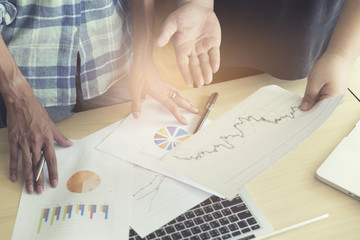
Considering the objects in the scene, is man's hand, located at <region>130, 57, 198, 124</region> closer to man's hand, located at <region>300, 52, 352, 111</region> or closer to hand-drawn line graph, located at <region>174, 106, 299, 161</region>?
hand-drawn line graph, located at <region>174, 106, 299, 161</region>

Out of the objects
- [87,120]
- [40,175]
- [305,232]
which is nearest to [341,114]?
[305,232]

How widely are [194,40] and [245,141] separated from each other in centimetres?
39

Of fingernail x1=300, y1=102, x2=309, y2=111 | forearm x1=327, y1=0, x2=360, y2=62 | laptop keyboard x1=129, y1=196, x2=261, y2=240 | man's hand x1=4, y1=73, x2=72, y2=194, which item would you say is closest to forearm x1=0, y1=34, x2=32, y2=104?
man's hand x1=4, y1=73, x2=72, y2=194

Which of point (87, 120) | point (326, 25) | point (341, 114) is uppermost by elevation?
point (326, 25)

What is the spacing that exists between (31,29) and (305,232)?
0.85 metres

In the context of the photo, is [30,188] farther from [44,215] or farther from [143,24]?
[143,24]

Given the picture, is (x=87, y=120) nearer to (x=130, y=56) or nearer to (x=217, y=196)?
(x=130, y=56)

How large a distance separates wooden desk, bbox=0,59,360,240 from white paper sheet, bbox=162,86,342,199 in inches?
3.2

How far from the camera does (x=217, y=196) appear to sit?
850 mm

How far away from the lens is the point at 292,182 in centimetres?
90

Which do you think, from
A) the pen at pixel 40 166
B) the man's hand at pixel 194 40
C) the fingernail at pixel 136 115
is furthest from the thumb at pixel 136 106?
the pen at pixel 40 166

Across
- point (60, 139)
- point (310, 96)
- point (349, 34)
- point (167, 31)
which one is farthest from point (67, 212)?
point (349, 34)

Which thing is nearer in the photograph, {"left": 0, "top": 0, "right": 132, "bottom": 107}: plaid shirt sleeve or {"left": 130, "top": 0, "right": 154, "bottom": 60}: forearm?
{"left": 0, "top": 0, "right": 132, "bottom": 107}: plaid shirt sleeve

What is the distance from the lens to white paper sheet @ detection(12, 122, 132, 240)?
2.57ft
